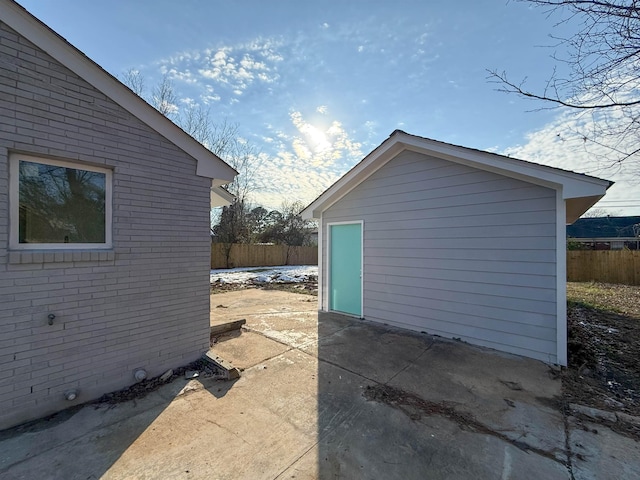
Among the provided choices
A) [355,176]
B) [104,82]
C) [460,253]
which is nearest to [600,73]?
[460,253]

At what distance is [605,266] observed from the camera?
1318cm

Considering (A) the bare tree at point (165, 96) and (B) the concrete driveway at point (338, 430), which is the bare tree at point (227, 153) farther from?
(B) the concrete driveway at point (338, 430)

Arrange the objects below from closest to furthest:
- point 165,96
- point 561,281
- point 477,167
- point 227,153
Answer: point 561,281 → point 477,167 → point 165,96 → point 227,153

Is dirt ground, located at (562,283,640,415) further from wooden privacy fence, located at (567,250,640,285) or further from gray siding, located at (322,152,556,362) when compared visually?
wooden privacy fence, located at (567,250,640,285)

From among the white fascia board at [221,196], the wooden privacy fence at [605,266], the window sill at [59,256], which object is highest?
the white fascia board at [221,196]

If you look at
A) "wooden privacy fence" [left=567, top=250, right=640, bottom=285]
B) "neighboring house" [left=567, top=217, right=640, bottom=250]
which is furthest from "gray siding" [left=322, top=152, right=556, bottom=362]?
"neighboring house" [left=567, top=217, right=640, bottom=250]

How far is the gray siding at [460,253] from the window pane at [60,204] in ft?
16.0

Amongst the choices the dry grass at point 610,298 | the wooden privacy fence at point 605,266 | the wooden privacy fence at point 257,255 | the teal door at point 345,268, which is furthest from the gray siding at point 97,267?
the wooden privacy fence at point 605,266

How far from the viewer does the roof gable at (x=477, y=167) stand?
149 inches

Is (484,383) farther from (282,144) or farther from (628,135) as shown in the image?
(282,144)

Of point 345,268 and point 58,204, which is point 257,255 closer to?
point 345,268

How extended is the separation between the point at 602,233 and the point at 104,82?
3184 centimetres

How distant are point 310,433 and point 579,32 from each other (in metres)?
5.59

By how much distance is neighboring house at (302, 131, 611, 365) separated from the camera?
4.13m
